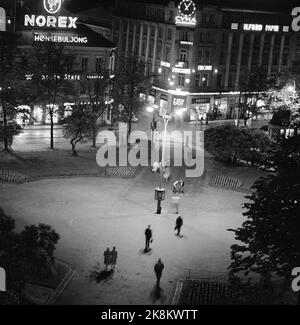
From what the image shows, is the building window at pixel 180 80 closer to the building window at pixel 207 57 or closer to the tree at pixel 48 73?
the building window at pixel 207 57

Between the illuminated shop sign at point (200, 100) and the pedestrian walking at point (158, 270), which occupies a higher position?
the illuminated shop sign at point (200, 100)

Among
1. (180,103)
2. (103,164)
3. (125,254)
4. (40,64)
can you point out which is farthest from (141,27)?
(125,254)

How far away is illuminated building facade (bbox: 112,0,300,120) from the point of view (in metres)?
95.2

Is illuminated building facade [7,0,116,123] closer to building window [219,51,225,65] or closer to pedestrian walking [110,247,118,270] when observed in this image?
building window [219,51,225,65]

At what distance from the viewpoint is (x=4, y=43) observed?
66750 millimetres

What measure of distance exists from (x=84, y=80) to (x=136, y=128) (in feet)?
34.1

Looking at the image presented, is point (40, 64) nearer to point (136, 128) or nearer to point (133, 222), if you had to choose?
point (136, 128)

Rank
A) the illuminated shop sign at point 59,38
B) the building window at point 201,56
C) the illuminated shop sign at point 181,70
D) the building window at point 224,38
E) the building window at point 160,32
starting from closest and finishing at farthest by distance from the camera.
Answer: the illuminated shop sign at point 59,38 < the illuminated shop sign at point 181,70 < the building window at point 201,56 < the building window at point 160,32 < the building window at point 224,38

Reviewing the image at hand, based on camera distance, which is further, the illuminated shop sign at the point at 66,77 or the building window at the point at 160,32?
the building window at the point at 160,32

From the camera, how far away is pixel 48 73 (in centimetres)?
6856

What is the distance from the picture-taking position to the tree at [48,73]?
68.1 metres

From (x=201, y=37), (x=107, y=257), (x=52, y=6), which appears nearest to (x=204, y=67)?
(x=201, y=37)

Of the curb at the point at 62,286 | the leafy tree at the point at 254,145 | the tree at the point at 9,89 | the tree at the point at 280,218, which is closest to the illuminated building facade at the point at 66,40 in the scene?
the tree at the point at 9,89

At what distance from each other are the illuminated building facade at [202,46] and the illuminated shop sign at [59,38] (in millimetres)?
19178
